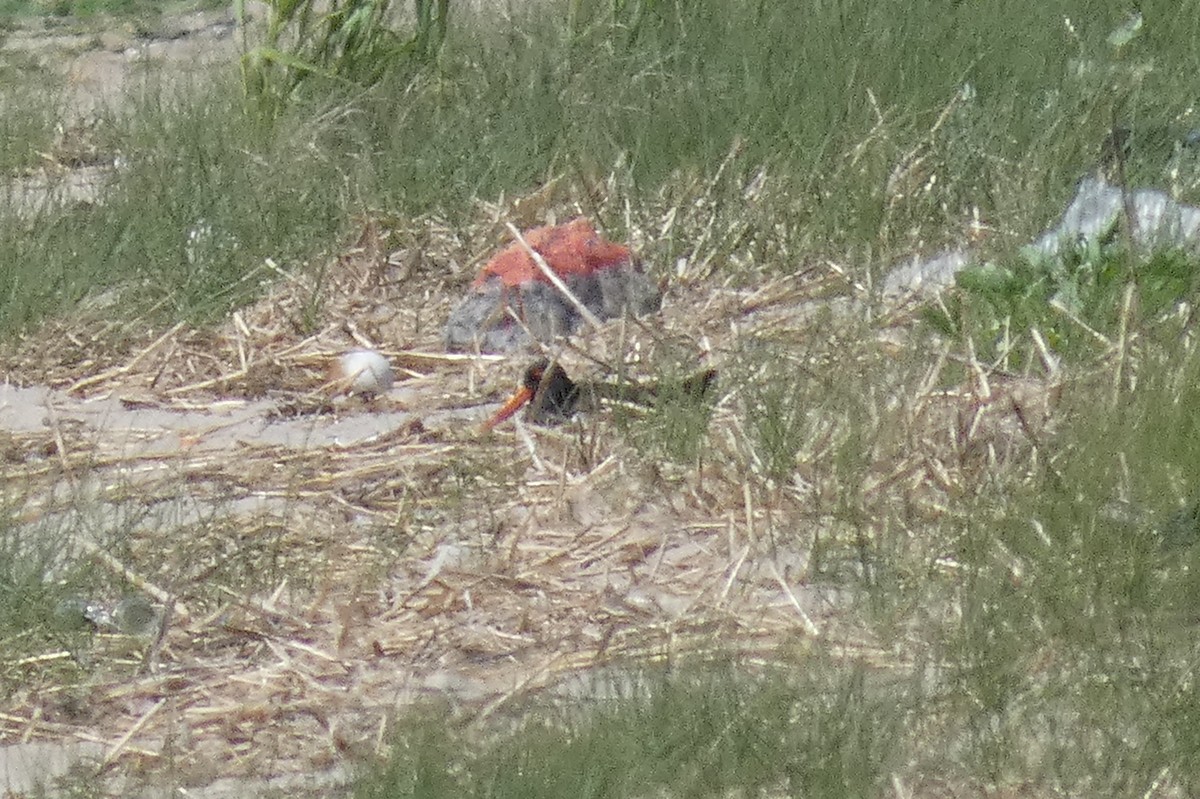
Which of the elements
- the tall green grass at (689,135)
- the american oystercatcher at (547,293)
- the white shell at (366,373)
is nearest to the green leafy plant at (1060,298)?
the tall green grass at (689,135)

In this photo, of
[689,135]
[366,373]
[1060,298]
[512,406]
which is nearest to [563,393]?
[512,406]

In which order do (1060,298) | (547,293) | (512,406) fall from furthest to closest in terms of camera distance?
1. (547,293)
2. (1060,298)
3. (512,406)

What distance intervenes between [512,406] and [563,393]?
0.11 m

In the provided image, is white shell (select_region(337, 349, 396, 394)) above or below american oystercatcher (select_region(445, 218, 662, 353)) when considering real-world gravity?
below

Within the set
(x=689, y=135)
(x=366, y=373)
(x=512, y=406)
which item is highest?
(x=689, y=135)

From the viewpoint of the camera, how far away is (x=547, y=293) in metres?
4.82

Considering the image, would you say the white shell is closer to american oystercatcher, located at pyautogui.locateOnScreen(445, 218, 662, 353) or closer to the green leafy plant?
american oystercatcher, located at pyautogui.locateOnScreen(445, 218, 662, 353)

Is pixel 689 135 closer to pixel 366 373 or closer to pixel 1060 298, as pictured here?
pixel 366 373

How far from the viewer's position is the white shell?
4582mm

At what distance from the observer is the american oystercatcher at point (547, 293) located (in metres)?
4.79

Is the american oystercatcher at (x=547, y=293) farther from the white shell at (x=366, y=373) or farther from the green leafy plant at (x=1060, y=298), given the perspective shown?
the green leafy plant at (x=1060, y=298)

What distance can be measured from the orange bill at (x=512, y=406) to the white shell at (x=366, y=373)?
1.74ft

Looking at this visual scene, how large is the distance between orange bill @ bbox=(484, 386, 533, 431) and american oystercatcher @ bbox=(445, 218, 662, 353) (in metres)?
0.58

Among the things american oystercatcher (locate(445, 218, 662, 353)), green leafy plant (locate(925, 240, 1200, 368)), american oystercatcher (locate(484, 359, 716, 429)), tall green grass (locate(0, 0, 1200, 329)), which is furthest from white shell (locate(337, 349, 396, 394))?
green leafy plant (locate(925, 240, 1200, 368))
